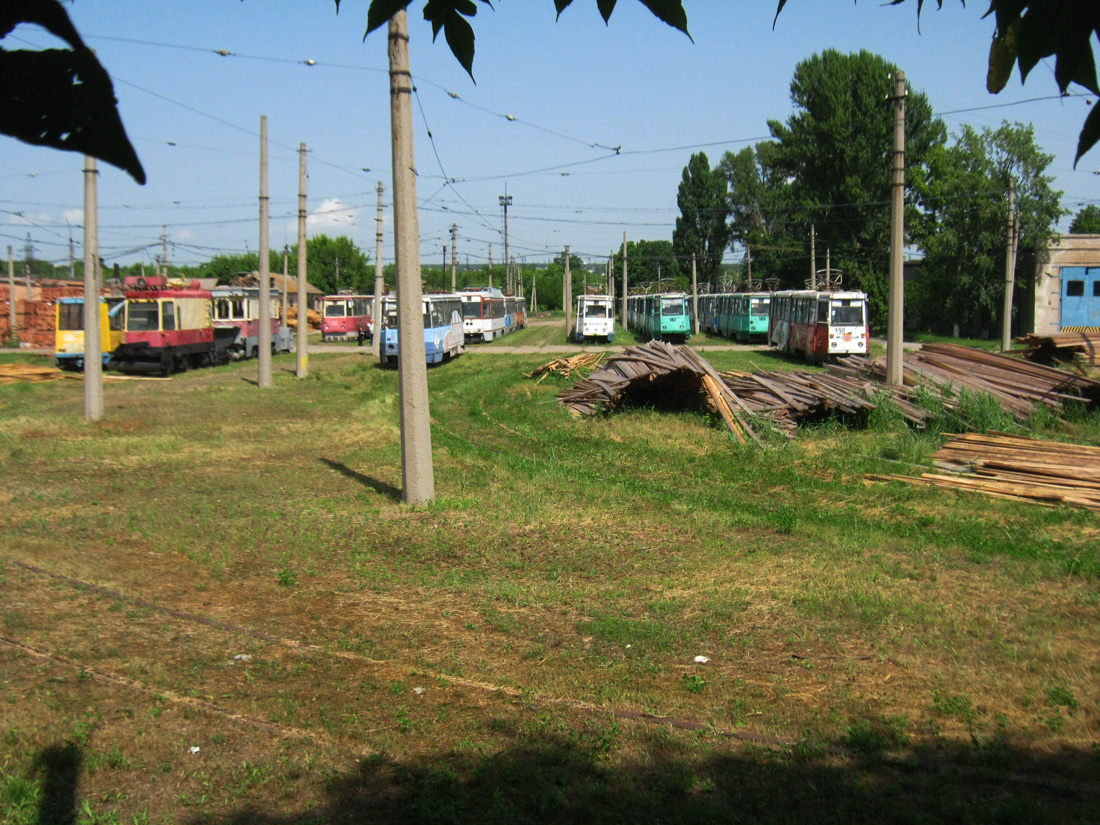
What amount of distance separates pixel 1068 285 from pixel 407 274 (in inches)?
1675

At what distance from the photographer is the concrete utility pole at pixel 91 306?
16.3m

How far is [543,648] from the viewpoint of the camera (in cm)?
625

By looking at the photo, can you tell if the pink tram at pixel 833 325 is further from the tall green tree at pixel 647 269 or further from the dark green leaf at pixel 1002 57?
the tall green tree at pixel 647 269

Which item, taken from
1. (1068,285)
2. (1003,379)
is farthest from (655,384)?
(1068,285)

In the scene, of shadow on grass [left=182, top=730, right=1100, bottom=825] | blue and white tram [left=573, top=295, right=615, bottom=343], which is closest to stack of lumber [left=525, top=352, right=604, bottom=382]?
blue and white tram [left=573, top=295, right=615, bottom=343]

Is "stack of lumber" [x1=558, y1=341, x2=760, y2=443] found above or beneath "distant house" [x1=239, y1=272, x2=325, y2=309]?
beneath

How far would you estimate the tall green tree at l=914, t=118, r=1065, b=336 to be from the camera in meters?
41.8

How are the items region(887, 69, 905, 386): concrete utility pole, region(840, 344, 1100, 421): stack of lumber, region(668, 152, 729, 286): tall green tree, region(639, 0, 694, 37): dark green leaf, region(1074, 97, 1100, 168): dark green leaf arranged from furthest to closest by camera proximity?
region(668, 152, 729, 286): tall green tree → region(887, 69, 905, 386): concrete utility pole → region(840, 344, 1100, 421): stack of lumber → region(639, 0, 694, 37): dark green leaf → region(1074, 97, 1100, 168): dark green leaf

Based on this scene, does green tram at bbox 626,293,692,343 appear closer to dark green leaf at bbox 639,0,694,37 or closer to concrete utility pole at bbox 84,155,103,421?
concrete utility pole at bbox 84,155,103,421

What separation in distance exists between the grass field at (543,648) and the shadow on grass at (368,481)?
0.48 ft

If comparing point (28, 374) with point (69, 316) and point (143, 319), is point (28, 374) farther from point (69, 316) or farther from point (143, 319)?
point (143, 319)

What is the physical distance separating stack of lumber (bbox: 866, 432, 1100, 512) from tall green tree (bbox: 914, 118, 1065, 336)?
31.7 metres

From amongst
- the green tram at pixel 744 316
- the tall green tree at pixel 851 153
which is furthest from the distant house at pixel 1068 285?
the green tram at pixel 744 316

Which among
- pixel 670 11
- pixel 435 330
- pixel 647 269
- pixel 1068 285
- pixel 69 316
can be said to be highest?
pixel 647 269
